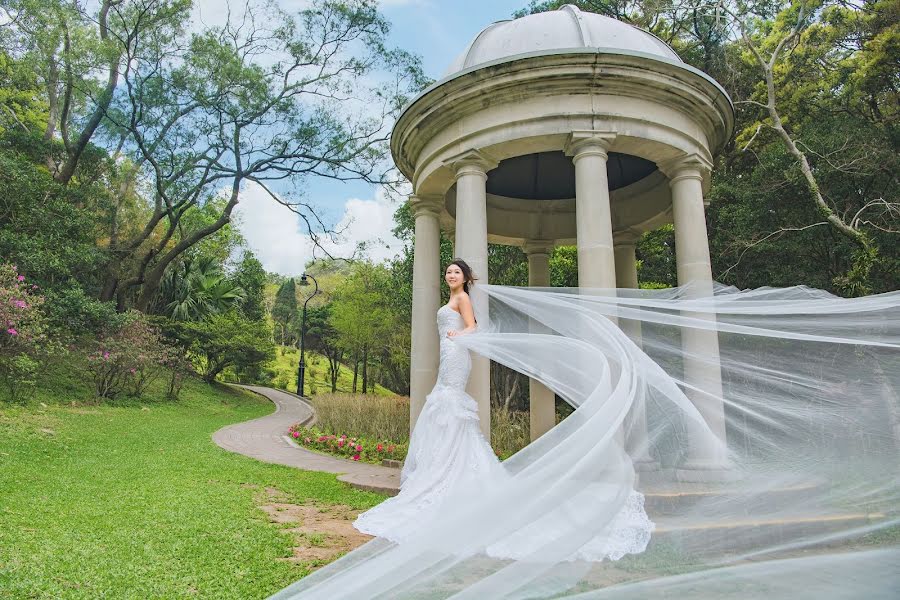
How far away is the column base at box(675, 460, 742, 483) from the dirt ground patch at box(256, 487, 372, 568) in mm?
2945

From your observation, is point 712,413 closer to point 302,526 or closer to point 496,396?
point 302,526

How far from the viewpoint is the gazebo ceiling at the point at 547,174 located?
1002cm

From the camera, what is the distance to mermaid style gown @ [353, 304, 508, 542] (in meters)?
5.04

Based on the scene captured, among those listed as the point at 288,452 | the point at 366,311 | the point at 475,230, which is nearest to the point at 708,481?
the point at 475,230

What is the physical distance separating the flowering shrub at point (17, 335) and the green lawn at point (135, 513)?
61.1 inches

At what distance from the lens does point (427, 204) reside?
888cm

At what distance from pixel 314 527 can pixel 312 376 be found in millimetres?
41072

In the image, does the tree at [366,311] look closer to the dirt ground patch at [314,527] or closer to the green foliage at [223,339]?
the green foliage at [223,339]

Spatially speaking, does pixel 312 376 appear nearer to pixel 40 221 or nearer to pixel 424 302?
pixel 40 221

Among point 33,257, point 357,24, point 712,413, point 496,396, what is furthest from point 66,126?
point 712,413

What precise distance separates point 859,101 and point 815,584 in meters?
16.3

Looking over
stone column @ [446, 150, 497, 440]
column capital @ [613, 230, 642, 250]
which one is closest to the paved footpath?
stone column @ [446, 150, 497, 440]

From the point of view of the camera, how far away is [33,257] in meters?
16.8

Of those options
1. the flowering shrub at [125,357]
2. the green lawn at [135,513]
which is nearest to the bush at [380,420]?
the green lawn at [135,513]
